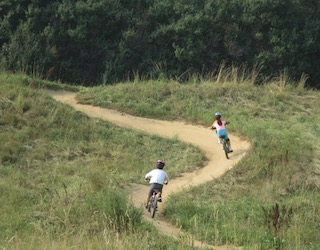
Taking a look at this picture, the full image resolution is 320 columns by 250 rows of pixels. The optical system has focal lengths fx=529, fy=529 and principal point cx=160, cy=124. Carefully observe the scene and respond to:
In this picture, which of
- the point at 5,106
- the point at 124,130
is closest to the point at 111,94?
the point at 124,130

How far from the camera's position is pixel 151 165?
489 inches

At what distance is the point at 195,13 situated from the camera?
2495 cm

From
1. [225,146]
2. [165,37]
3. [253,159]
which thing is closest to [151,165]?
[225,146]

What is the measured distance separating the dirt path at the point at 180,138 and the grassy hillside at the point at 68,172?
1.30 feet

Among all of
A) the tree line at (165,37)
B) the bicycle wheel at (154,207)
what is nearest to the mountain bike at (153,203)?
the bicycle wheel at (154,207)

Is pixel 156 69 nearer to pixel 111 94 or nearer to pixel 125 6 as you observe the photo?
pixel 125 6

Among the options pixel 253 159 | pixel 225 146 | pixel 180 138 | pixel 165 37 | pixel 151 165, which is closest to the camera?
pixel 253 159

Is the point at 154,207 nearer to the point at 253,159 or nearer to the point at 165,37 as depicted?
the point at 253,159

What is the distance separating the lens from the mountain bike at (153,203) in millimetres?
9492

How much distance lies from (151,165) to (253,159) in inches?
93.8

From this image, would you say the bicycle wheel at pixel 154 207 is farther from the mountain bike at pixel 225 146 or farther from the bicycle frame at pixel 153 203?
the mountain bike at pixel 225 146

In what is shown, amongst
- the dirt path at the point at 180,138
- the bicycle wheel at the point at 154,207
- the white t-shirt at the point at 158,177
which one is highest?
the white t-shirt at the point at 158,177

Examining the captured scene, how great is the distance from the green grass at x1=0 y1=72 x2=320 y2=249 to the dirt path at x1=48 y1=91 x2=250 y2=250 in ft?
0.95

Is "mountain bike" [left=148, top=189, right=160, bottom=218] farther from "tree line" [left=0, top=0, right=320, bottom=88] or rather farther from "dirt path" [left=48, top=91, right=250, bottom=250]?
"tree line" [left=0, top=0, right=320, bottom=88]
